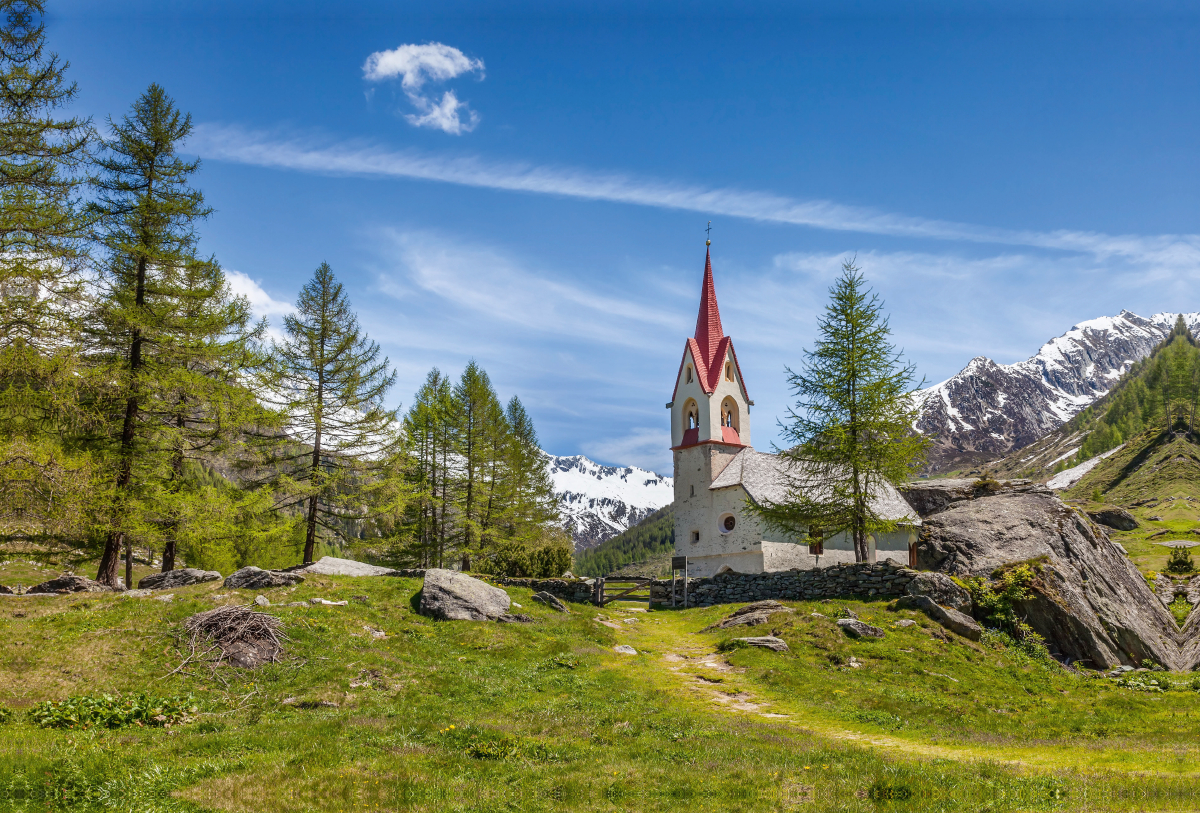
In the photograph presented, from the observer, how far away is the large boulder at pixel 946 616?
899 inches

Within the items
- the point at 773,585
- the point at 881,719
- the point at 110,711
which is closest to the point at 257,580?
the point at 110,711

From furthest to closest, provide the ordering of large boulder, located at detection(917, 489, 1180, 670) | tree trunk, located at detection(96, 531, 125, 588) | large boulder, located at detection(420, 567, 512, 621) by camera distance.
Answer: large boulder, located at detection(917, 489, 1180, 670) < tree trunk, located at detection(96, 531, 125, 588) < large boulder, located at detection(420, 567, 512, 621)

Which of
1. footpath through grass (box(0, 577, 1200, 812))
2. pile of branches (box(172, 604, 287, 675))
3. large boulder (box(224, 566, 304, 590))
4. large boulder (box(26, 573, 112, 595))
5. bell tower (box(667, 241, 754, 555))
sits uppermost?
bell tower (box(667, 241, 754, 555))

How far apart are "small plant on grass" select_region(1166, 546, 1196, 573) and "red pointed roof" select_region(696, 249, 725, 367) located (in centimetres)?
3444

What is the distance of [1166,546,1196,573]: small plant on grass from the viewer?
45.5 metres

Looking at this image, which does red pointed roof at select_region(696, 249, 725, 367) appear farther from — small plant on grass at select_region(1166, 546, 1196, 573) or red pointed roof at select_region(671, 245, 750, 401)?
small plant on grass at select_region(1166, 546, 1196, 573)

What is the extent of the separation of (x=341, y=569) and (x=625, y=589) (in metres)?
13.5

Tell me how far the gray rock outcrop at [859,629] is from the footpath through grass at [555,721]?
0.41 m

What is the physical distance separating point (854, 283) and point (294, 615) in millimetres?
25659

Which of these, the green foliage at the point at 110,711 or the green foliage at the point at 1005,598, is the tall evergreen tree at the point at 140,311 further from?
the green foliage at the point at 1005,598

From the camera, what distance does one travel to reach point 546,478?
53.7m

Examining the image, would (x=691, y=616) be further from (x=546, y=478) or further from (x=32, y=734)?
(x=546, y=478)

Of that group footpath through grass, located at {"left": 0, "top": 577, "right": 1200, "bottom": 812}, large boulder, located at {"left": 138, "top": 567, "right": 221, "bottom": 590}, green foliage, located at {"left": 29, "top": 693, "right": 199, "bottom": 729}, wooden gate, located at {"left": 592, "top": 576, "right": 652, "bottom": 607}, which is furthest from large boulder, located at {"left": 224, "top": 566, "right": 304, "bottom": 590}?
wooden gate, located at {"left": 592, "top": 576, "right": 652, "bottom": 607}

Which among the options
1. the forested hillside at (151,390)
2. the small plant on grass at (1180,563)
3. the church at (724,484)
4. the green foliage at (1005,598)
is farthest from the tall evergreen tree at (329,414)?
the small plant on grass at (1180,563)
